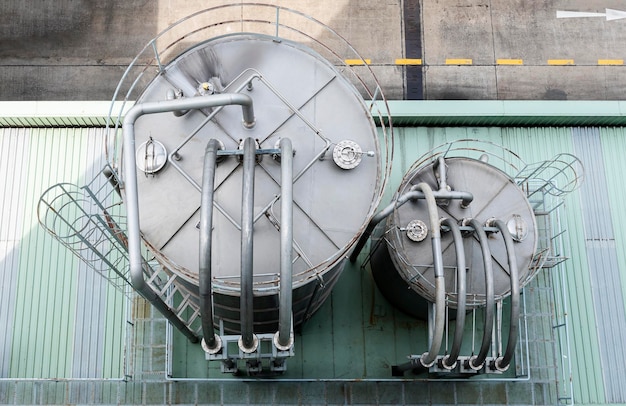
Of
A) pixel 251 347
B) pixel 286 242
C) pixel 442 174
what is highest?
pixel 442 174

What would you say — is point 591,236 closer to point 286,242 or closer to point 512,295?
point 512,295

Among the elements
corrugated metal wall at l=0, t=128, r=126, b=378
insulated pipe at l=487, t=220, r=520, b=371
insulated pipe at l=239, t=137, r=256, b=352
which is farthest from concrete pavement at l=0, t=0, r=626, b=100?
insulated pipe at l=239, t=137, r=256, b=352

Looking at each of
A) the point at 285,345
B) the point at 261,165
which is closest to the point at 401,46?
the point at 261,165

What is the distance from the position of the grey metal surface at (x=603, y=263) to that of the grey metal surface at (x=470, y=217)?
3.21m

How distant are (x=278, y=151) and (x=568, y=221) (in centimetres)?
987

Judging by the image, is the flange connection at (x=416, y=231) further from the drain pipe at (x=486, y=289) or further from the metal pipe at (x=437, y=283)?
the metal pipe at (x=437, y=283)

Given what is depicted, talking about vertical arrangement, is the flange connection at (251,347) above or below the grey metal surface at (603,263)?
below

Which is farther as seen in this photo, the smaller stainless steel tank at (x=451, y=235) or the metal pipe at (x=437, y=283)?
the smaller stainless steel tank at (x=451, y=235)

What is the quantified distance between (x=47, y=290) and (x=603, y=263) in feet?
49.8

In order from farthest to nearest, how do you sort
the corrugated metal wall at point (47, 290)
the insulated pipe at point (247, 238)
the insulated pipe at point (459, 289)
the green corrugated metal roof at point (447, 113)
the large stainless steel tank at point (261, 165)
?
1. the green corrugated metal roof at point (447, 113)
2. the corrugated metal wall at point (47, 290)
3. the insulated pipe at point (459, 289)
4. the large stainless steel tank at point (261, 165)
5. the insulated pipe at point (247, 238)

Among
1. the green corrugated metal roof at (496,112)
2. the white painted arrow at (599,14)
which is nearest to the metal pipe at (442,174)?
the green corrugated metal roof at (496,112)

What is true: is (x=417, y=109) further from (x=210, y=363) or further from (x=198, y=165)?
(x=210, y=363)

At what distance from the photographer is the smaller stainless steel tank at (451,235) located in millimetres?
13750

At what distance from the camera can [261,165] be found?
11156mm
